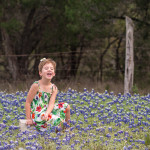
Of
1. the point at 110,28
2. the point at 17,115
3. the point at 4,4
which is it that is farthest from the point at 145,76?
the point at 17,115

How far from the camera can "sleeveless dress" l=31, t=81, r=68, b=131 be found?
227 inches

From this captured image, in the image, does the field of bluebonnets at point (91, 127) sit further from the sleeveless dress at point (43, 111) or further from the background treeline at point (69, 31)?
the background treeline at point (69, 31)

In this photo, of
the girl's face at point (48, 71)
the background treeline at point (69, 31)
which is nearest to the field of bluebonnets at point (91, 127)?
the girl's face at point (48, 71)

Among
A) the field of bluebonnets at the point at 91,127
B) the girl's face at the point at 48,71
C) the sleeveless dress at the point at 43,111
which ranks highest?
the girl's face at the point at 48,71

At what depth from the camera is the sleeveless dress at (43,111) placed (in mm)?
5758

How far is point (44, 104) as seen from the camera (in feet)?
19.5

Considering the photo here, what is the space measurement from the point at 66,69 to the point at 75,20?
2.84m

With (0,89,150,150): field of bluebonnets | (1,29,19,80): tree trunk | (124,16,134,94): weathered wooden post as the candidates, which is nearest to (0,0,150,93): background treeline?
(1,29,19,80): tree trunk

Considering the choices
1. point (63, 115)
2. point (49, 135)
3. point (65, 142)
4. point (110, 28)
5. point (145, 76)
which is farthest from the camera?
point (145, 76)

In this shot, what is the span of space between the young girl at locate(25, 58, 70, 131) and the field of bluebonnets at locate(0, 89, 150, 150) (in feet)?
0.77

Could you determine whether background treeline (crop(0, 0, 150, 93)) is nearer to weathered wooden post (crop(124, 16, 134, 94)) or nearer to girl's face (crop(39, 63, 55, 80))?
weathered wooden post (crop(124, 16, 134, 94))

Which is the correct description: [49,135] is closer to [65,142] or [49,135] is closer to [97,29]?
[65,142]

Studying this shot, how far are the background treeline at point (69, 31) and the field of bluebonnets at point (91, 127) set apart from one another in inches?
194

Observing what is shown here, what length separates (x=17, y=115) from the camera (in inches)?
257
